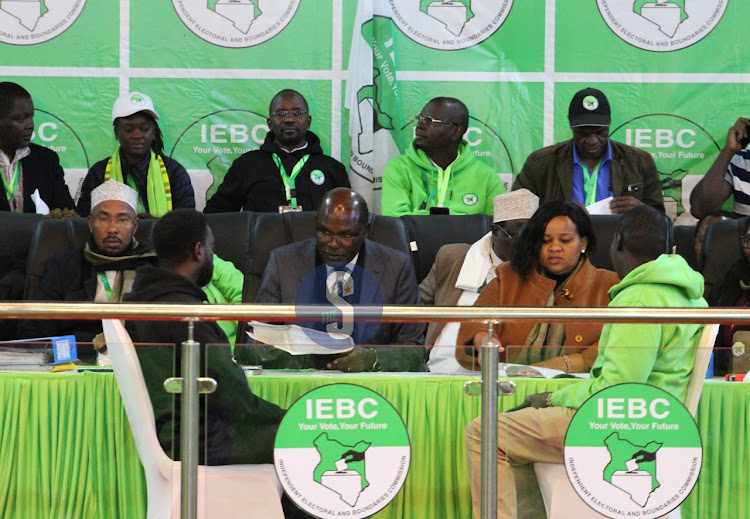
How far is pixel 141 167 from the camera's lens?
21.5ft

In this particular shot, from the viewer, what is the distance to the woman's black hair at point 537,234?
4371 millimetres

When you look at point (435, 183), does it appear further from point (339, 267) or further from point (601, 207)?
point (339, 267)

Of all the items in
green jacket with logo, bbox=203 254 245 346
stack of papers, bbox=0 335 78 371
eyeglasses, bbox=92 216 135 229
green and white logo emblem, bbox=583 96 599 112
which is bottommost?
stack of papers, bbox=0 335 78 371

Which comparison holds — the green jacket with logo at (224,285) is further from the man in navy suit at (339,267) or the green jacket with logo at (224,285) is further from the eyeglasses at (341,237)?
the eyeglasses at (341,237)

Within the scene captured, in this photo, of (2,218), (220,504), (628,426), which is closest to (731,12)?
(2,218)

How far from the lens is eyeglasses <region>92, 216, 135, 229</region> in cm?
524

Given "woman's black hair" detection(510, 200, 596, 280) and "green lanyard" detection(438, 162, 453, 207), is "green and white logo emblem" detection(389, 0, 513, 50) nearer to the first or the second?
"green lanyard" detection(438, 162, 453, 207)

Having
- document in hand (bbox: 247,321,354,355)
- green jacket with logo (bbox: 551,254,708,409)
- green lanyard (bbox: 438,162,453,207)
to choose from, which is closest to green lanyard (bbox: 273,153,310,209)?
green lanyard (bbox: 438,162,453,207)

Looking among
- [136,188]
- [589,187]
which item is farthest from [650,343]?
[136,188]

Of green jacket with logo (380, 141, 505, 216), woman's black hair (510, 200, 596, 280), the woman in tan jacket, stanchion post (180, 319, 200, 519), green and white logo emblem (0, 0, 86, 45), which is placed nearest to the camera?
stanchion post (180, 319, 200, 519)

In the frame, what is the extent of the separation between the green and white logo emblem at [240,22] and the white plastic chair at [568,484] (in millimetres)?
4772

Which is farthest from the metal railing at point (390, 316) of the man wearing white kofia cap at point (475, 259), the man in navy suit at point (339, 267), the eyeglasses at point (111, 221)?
the eyeglasses at point (111, 221)

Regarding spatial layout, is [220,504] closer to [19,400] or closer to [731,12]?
[19,400]

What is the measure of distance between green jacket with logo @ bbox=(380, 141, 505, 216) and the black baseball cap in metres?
0.57
